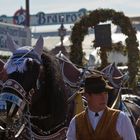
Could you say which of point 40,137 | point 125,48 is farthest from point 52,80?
point 125,48

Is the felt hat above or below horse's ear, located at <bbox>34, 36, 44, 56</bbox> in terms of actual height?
below

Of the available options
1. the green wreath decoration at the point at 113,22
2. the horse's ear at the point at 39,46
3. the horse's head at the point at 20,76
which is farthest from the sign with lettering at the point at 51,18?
the horse's head at the point at 20,76

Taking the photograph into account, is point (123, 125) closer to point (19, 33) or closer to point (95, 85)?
point (95, 85)

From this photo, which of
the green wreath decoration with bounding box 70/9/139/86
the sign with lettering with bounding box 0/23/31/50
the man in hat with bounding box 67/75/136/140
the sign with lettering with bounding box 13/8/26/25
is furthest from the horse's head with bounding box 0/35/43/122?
the sign with lettering with bounding box 13/8/26/25

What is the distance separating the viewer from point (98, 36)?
11.6 metres

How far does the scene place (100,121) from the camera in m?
3.87

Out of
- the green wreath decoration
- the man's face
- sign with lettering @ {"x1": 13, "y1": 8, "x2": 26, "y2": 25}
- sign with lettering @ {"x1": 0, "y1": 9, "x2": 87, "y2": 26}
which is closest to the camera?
the man's face

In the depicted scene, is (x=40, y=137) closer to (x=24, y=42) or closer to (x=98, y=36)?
(x=98, y=36)

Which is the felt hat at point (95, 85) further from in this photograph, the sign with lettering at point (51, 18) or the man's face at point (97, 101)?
the sign with lettering at point (51, 18)

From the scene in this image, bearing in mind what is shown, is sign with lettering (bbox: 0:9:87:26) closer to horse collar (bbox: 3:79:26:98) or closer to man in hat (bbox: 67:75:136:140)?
horse collar (bbox: 3:79:26:98)

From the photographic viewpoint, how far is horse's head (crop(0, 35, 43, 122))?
16.3ft

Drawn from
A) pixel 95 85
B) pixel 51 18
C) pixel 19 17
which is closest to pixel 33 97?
pixel 95 85

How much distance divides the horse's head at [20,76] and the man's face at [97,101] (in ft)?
4.24

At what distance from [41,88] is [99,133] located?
6.14ft
